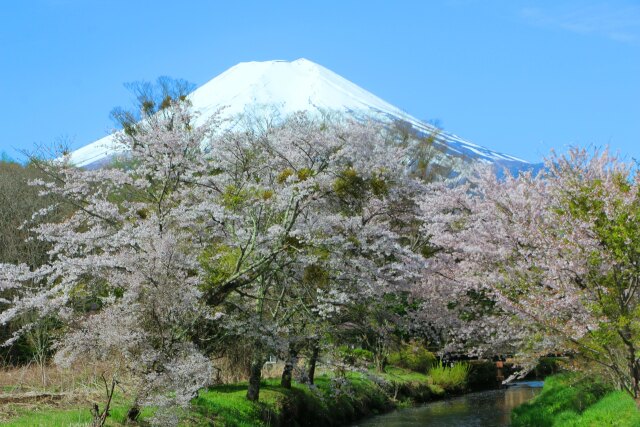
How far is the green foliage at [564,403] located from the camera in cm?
1823

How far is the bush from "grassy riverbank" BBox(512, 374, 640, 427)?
8415mm

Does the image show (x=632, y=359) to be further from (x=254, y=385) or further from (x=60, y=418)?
(x=60, y=418)

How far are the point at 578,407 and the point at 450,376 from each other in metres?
13.2

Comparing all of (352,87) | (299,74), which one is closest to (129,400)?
(352,87)

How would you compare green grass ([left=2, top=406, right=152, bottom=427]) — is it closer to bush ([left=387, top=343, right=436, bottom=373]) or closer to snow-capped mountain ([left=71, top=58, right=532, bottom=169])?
bush ([left=387, top=343, right=436, bottom=373])

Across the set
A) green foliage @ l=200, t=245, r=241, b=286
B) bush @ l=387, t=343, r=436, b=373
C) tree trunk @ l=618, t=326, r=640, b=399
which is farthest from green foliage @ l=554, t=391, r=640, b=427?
bush @ l=387, t=343, r=436, b=373

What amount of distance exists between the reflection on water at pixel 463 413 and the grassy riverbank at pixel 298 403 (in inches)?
30.3

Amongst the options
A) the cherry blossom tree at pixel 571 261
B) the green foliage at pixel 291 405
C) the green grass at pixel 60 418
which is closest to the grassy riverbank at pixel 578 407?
the cherry blossom tree at pixel 571 261

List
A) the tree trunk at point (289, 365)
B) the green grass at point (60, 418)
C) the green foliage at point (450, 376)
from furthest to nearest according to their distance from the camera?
the green foliage at point (450, 376), the tree trunk at point (289, 365), the green grass at point (60, 418)

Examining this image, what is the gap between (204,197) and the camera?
18.4 m

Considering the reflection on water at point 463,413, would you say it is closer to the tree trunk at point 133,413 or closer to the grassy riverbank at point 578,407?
the grassy riverbank at point 578,407

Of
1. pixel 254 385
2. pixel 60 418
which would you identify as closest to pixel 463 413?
pixel 254 385

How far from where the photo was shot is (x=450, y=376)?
103 ft

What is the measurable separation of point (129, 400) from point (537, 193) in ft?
41.3
